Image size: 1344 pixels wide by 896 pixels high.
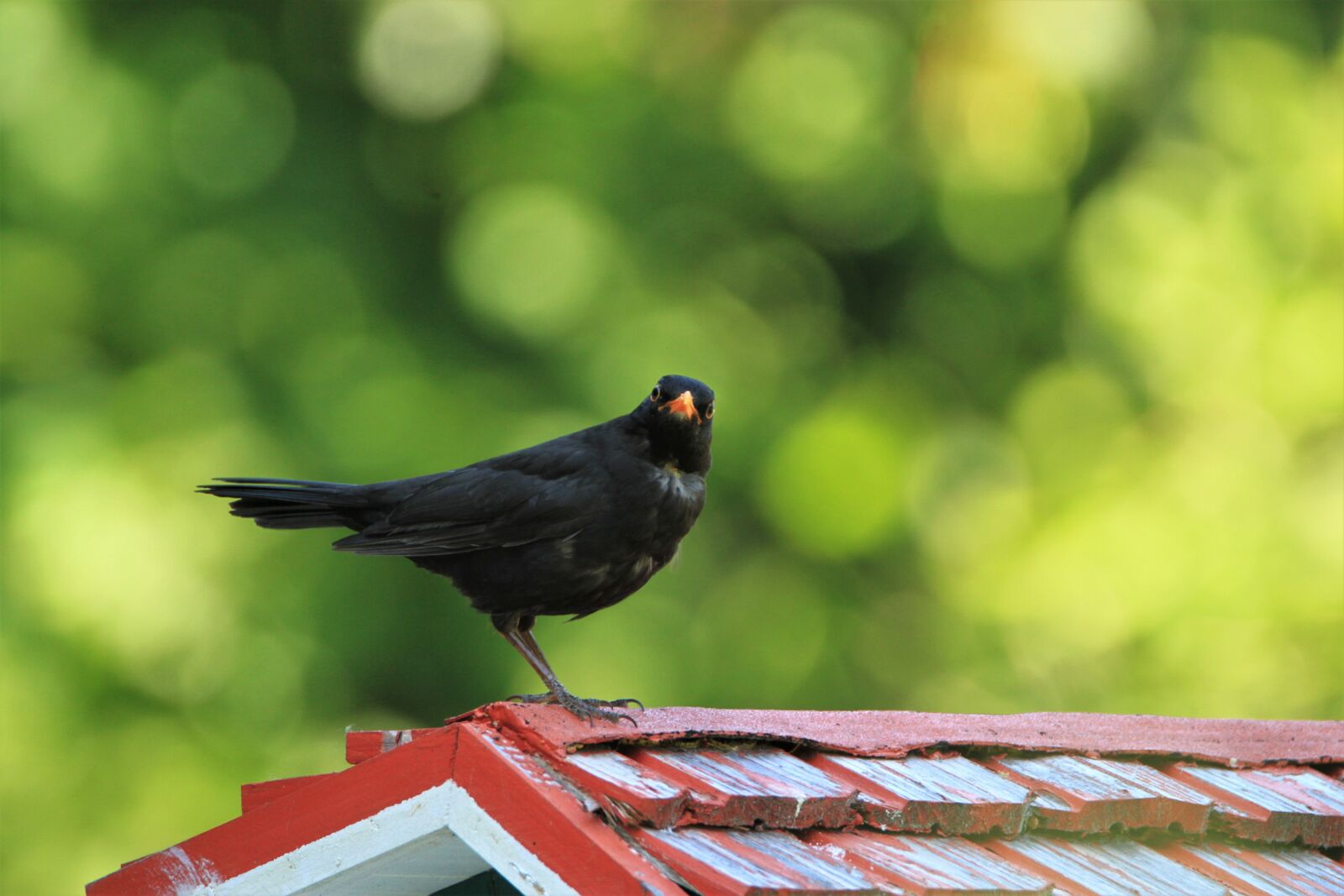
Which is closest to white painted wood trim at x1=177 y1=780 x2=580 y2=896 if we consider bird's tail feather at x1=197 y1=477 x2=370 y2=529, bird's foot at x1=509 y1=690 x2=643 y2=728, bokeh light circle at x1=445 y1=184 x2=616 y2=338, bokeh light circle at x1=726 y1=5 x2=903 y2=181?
bird's foot at x1=509 y1=690 x2=643 y2=728

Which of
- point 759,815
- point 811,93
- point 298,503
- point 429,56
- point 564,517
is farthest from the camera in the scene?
point 811,93

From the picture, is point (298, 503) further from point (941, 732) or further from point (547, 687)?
point (941, 732)

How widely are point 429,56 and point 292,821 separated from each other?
340 inches

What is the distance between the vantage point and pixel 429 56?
10594 millimetres

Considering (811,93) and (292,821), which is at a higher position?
(811,93)

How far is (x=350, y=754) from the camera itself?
2.67 metres

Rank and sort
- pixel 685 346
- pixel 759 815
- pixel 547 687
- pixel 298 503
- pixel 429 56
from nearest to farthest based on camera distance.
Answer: pixel 759 815 < pixel 547 687 < pixel 298 503 < pixel 685 346 < pixel 429 56

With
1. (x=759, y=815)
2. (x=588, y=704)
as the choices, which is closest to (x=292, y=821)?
(x=759, y=815)

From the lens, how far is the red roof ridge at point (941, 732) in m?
2.48

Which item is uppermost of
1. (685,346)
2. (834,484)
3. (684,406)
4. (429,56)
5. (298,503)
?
(429,56)

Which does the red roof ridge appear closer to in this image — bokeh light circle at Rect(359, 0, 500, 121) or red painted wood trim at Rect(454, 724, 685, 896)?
red painted wood trim at Rect(454, 724, 685, 896)

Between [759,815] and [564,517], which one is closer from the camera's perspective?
[759,815]

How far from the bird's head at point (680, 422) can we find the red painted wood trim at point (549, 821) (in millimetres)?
1827

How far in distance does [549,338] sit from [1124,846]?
278 inches
